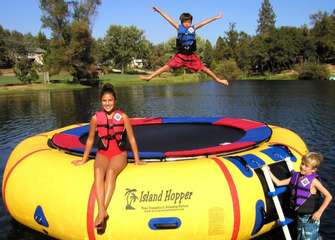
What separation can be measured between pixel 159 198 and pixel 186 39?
358cm

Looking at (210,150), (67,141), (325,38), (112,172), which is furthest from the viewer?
(325,38)

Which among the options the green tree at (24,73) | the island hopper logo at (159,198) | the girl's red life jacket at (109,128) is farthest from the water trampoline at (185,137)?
the green tree at (24,73)

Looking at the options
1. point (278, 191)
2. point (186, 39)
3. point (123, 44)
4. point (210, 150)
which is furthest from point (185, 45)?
point (123, 44)

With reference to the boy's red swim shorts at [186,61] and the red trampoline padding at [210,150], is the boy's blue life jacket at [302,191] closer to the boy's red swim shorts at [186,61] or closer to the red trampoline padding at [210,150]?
the red trampoline padding at [210,150]

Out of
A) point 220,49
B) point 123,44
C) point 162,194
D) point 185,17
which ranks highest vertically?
point 123,44

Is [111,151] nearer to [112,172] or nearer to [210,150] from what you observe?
[112,172]

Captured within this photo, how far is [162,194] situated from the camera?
16.6ft

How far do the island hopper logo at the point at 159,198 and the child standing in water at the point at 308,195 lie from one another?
4.46ft

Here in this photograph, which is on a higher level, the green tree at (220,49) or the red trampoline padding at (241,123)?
the green tree at (220,49)

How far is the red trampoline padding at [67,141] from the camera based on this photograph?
6.48 m

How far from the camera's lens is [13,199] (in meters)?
6.14

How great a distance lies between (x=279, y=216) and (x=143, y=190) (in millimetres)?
1856

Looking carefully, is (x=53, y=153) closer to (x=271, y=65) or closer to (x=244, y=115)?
(x=244, y=115)

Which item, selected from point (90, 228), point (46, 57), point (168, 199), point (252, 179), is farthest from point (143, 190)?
point (46, 57)
